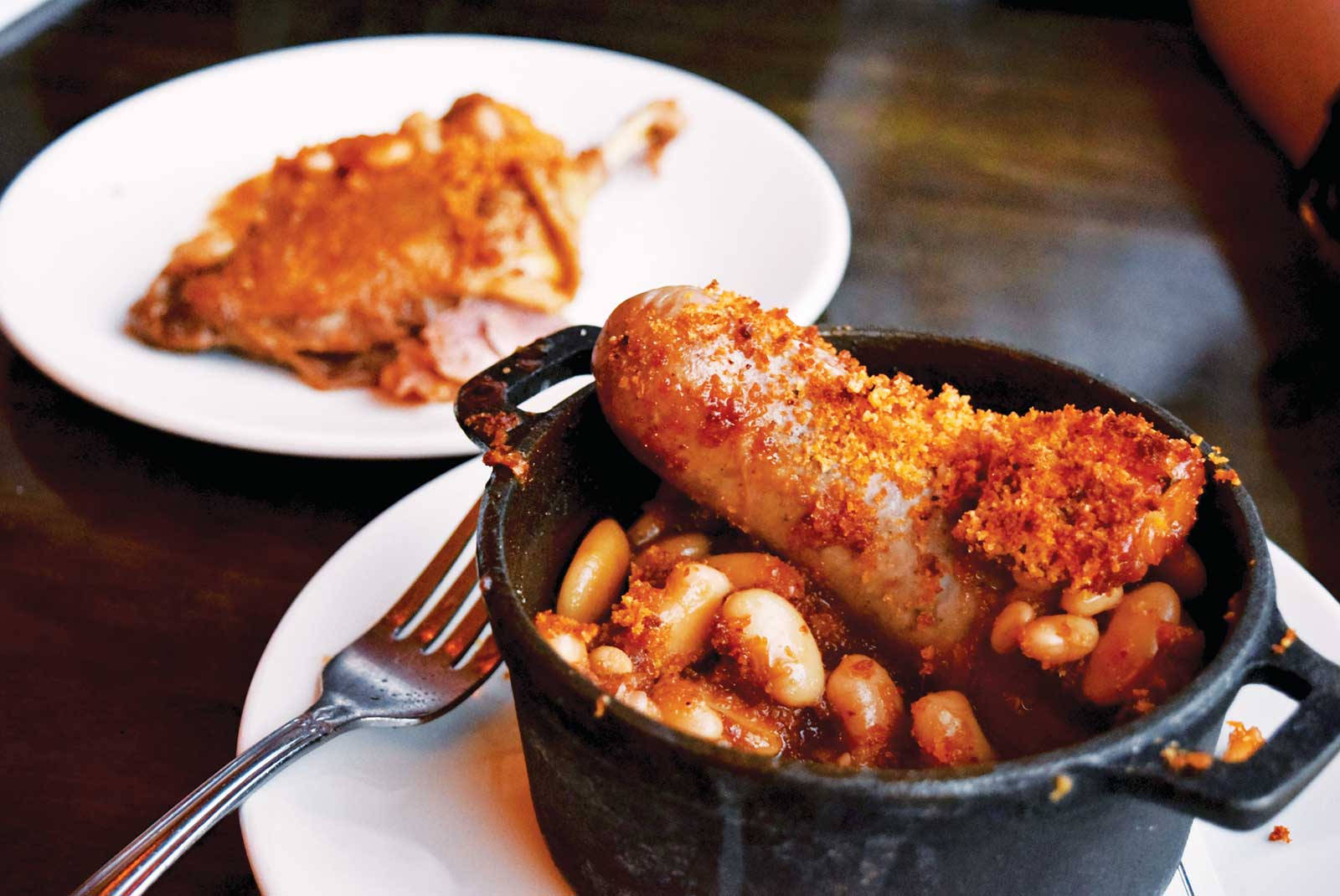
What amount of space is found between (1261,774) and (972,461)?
0.33m

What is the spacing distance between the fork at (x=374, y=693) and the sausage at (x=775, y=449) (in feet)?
0.82

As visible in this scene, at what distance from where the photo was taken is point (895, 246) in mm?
1946

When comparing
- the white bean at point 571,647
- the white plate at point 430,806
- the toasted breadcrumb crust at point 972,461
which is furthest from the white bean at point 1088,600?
the white bean at point 571,647

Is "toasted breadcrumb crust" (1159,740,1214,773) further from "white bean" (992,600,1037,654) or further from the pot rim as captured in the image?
"white bean" (992,600,1037,654)

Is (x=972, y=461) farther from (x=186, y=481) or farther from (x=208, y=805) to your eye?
(x=186, y=481)

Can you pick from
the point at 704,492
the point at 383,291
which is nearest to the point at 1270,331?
the point at 704,492

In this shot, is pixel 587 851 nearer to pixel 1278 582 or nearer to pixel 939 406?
pixel 939 406

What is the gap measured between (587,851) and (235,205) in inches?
53.4

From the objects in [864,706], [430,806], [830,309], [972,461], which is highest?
[972,461]

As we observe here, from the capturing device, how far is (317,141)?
210 cm

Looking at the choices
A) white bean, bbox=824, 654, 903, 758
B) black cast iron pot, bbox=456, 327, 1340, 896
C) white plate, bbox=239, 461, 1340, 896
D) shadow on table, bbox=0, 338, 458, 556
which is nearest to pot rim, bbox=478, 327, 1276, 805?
black cast iron pot, bbox=456, 327, 1340, 896

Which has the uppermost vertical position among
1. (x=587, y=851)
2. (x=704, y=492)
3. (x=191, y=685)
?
(x=704, y=492)

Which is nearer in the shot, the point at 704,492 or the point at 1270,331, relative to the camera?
the point at 704,492

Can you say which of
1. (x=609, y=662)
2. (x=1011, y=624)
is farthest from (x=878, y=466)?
(x=609, y=662)
